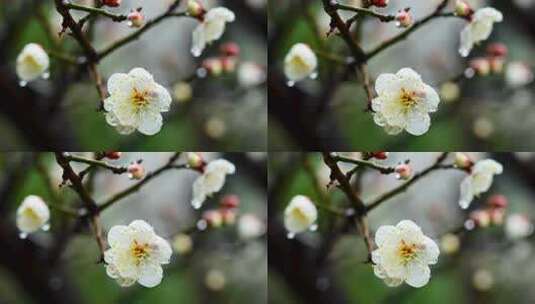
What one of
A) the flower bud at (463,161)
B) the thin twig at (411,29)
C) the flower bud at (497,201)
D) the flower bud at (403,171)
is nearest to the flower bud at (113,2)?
the thin twig at (411,29)

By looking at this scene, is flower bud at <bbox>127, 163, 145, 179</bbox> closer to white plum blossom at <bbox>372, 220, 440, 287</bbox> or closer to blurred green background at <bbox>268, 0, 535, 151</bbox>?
blurred green background at <bbox>268, 0, 535, 151</bbox>

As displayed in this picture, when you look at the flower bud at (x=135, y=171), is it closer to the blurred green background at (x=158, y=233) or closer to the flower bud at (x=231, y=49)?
the blurred green background at (x=158, y=233)

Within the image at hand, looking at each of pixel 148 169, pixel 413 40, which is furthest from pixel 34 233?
pixel 413 40

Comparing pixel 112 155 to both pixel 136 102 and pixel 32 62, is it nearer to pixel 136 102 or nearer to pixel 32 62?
pixel 136 102

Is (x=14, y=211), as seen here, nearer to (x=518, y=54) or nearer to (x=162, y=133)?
(x=162, y=133)

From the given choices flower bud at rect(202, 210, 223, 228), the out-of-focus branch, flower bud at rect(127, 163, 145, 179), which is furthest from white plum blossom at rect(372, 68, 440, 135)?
the out-of-focus branch
